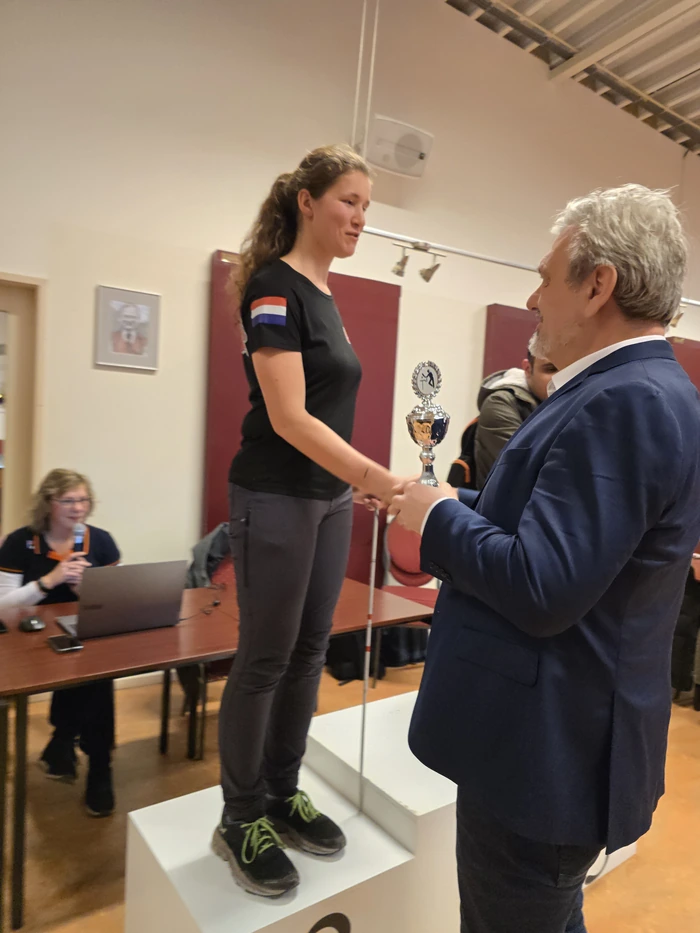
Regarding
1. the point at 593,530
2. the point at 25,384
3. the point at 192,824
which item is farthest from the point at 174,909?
the point at 25,384

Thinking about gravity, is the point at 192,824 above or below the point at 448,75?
below

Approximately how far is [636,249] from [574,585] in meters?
0.44

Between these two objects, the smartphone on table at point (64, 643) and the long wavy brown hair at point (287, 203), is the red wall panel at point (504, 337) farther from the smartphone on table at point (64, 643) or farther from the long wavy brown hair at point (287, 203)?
the smartphone on table at point (64, 643)

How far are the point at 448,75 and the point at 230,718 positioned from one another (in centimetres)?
402

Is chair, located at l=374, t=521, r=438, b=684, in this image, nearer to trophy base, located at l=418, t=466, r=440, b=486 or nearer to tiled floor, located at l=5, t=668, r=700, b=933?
tiled floor, located at l=5, t=668, r=700, b=933

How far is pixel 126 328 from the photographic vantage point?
295 cm

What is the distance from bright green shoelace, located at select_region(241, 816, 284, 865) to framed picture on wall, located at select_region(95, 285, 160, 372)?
7.38ft

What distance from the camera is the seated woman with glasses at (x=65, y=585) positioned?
6.79ft

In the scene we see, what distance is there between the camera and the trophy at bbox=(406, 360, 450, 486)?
46.4 inches

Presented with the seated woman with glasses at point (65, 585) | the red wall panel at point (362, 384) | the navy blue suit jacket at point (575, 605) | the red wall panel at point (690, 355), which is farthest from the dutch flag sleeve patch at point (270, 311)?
the red wall panel at point (690, 355)

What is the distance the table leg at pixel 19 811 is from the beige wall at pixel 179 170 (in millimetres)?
1548

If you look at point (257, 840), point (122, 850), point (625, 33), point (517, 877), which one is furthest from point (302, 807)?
point (625, 33)

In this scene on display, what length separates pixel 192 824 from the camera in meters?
1.43

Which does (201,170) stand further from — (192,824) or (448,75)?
(192,824)
